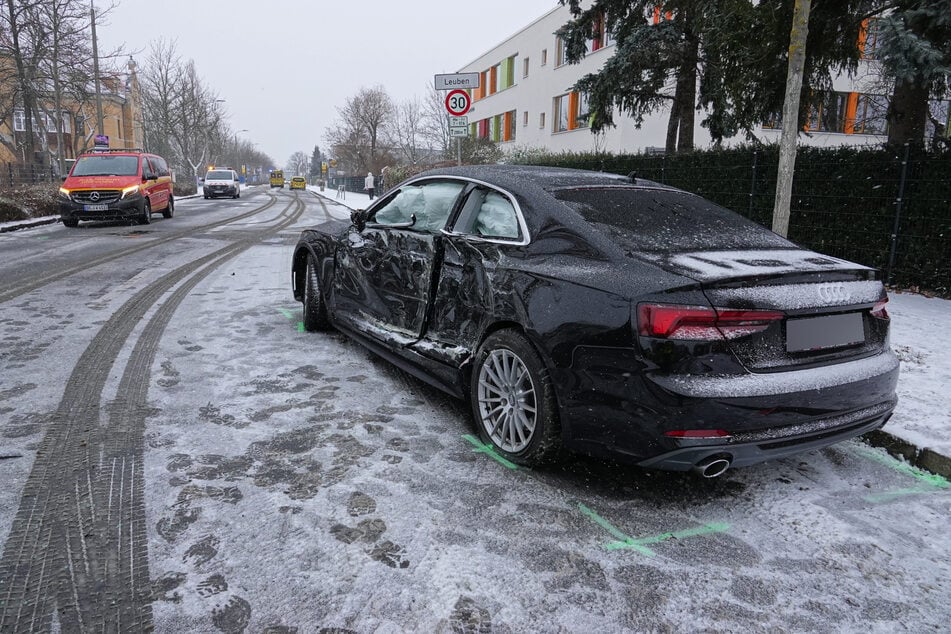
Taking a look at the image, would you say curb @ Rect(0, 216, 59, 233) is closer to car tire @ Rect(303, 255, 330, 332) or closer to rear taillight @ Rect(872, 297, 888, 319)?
car tire @ Rect(303, 255, 330, 332)

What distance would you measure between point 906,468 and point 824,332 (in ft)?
4.09

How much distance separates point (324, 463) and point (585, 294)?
1552 mm

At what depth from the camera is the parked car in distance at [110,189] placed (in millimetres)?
16406

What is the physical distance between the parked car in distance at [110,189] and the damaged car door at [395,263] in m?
14.2

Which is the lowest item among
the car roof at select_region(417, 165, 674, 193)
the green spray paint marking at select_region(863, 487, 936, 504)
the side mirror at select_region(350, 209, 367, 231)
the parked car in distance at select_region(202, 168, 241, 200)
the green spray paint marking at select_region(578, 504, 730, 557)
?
the green spray paint marking at select_region(863, 487, 936, 504)

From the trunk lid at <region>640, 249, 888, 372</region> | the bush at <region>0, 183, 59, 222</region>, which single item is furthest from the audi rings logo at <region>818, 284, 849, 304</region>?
the bush at <region>0, 183, 59, 222</region>

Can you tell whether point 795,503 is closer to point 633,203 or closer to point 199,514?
point 633,203

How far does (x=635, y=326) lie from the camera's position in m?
2.67

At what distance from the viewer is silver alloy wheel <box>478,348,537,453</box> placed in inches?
127

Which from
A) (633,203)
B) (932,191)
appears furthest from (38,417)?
(932,191)

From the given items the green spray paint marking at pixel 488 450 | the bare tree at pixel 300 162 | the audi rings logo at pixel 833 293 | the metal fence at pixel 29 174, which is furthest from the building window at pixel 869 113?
the bare tree at pixel 300 162

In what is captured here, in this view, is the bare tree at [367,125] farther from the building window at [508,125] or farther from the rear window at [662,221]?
the rear window at [662,221]

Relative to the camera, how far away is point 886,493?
322cm

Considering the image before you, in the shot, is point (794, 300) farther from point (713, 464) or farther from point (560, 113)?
point (560, 113)
